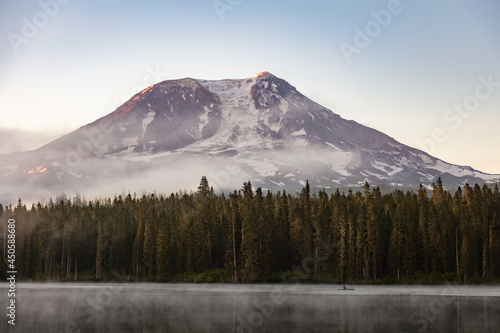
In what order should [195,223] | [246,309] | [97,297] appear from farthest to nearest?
1. [195,223]
2. [97,297]
3. [246,309]

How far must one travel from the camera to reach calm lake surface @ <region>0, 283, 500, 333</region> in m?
53.0

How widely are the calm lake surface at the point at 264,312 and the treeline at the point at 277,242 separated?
89.6 ft

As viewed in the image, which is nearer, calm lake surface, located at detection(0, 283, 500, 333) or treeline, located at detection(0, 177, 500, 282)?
calm lake surface, located at detection(0, 283, 500, 333)

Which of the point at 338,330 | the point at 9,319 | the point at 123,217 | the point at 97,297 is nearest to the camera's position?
the point at 338,330

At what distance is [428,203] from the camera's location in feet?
441

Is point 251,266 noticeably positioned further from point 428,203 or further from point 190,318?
point 190,318

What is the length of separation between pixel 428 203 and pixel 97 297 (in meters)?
76.9

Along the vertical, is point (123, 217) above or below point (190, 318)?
above

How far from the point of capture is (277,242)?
13050cm

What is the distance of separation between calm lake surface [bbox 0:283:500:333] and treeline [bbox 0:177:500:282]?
27.3 m

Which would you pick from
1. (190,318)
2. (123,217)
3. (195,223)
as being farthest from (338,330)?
(123,217)

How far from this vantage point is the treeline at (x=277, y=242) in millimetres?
119625

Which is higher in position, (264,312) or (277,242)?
(277,242)

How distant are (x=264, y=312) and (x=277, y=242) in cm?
6577
